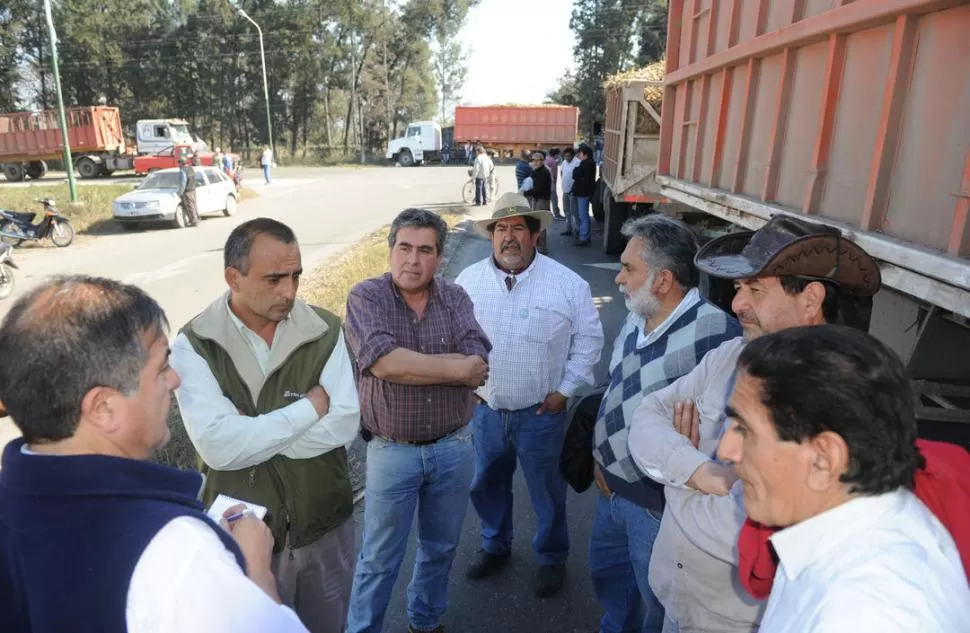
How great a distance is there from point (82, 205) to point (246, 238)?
16.9 metres

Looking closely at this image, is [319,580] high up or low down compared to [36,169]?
down

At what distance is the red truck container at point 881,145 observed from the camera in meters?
2.19

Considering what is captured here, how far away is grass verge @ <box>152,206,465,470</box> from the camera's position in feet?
12.9

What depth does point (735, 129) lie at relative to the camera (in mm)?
4332

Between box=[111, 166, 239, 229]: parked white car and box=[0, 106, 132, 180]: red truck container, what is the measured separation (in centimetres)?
1665

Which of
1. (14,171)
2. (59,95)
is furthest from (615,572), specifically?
(14,171)

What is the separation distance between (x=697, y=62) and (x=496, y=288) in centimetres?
311

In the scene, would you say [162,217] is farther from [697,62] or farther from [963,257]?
[963,257]

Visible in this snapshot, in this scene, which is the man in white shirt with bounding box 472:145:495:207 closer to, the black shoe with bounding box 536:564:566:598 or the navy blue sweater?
the black shoe with bounding box 536:564:566:598

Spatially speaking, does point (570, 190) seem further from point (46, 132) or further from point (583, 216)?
point (46, 132)

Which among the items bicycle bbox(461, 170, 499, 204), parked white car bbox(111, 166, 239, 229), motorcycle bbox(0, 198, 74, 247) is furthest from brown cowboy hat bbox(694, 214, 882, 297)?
bicycle bbox(461, 170, 499, 204)

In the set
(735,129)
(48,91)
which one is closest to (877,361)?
(735,129)

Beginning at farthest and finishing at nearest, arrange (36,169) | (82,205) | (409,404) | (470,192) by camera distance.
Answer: (36,169), (470,192), (82,205), (409,404)

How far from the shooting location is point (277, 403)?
2.02 metres
